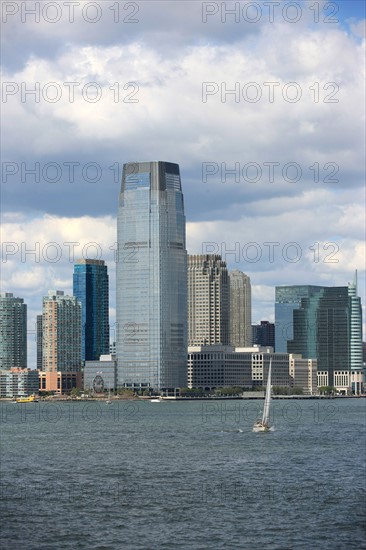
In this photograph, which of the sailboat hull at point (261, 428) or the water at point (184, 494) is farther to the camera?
the sailboat hull at point (261, 428)

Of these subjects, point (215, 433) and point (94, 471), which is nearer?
point (94, 471)

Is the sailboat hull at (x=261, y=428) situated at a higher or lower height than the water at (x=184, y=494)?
higher

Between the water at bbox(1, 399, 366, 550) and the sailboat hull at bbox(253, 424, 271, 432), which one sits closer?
the water at bbox(1, 399, 366, 550)

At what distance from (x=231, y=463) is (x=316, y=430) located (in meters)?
64.5

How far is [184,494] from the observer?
84.6 m

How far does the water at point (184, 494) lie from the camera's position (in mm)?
66750

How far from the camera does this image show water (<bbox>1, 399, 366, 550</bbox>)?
6675cm

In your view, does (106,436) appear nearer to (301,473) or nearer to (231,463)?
(231,463)

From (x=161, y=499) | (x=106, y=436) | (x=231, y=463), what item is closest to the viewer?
(x=161, y=499)

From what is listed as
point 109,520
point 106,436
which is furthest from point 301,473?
point 106,436

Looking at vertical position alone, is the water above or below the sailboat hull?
below

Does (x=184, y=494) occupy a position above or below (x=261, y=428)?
below

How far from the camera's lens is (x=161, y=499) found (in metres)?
81.8

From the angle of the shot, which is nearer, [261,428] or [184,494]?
[184,494]
